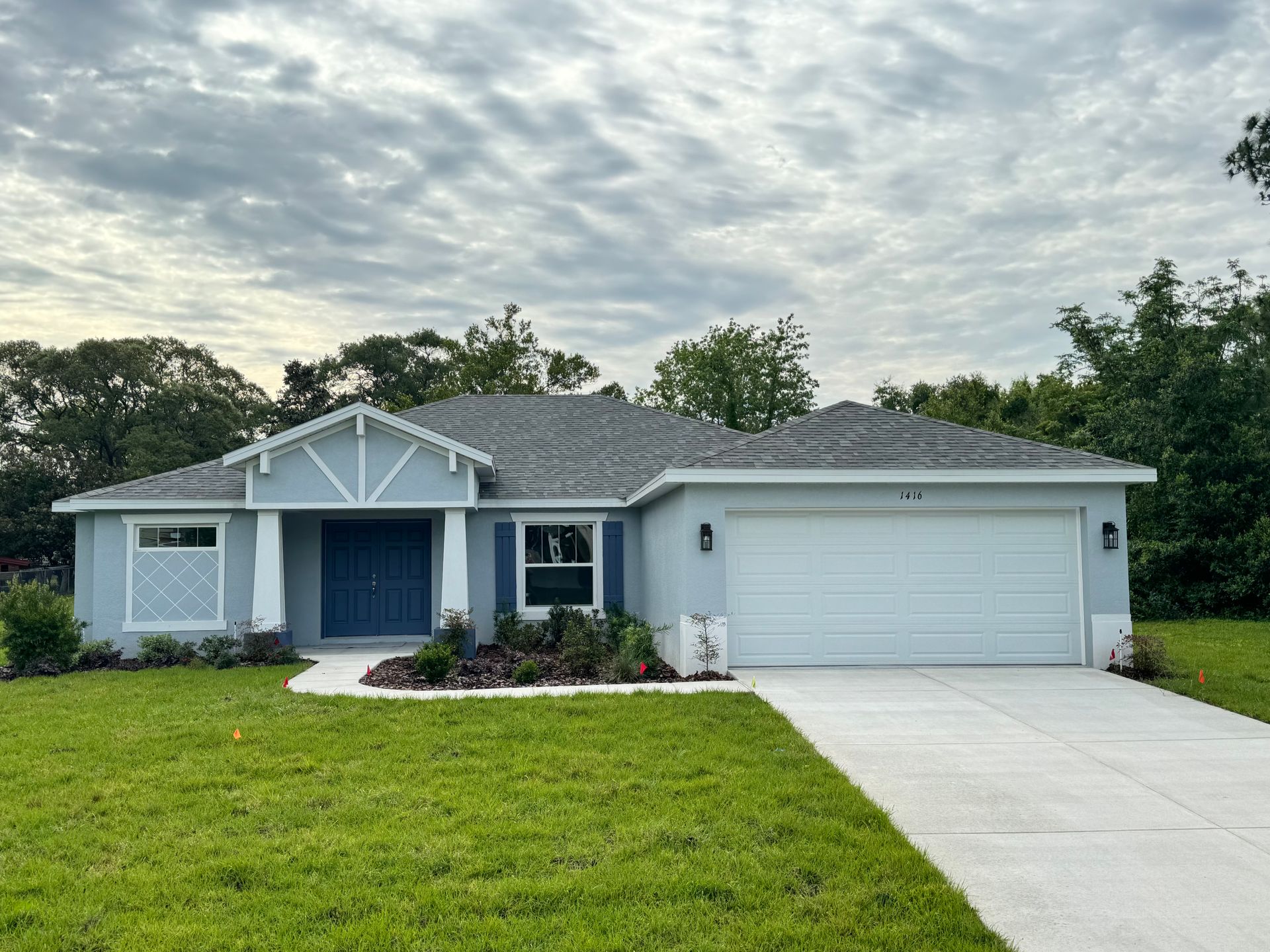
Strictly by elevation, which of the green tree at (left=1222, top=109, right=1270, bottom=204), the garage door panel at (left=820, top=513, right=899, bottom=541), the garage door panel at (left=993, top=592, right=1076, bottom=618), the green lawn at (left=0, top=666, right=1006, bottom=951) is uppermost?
the green tree at (left=1222, top=109, right=1270, bottom=204)

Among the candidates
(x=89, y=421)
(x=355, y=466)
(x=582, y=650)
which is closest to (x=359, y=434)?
(x=355, y=466)

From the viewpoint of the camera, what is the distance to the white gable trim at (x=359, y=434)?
13.6 m

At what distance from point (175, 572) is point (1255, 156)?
54.9 feet

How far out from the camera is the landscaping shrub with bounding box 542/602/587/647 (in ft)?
47.9

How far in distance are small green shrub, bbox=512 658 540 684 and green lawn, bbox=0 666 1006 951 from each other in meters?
2.37

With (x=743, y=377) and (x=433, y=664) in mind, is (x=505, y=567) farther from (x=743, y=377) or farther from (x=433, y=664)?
(x=743, y=377)

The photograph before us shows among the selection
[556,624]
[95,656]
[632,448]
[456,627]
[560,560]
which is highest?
[632,448]

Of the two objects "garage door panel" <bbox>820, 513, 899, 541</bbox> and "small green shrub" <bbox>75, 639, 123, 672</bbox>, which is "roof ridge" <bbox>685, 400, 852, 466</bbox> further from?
"small green shrub" <bbox>75, 639, 123, 672</bbox>

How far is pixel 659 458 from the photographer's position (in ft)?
56.2

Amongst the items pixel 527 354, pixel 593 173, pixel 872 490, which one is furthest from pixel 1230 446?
pixel 527 354

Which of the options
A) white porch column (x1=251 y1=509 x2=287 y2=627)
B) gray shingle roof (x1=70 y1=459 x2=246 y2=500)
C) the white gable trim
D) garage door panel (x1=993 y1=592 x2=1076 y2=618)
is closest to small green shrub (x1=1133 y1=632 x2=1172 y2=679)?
garage door panel (x1=993 y1=592 x2=1076 y2=618)

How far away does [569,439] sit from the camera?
17953 millimetres

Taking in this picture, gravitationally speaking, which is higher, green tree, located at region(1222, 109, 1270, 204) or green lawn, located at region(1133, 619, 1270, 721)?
green tree, located at region(1222, 109, 1270, 204)

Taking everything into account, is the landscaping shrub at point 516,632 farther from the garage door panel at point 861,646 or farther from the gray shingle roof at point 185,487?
the garage door panel at point 861,646
